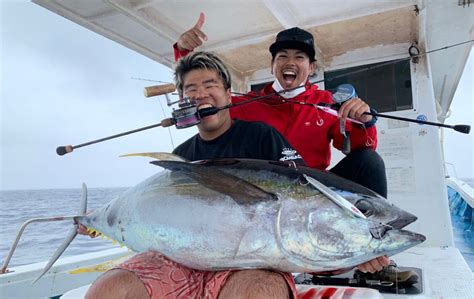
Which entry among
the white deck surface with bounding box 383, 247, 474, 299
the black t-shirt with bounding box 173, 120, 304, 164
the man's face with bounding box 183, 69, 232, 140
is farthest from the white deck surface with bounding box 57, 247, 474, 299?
the man's face with bounding box 183, 69, 232, 140

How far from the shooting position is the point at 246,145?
5.46ft

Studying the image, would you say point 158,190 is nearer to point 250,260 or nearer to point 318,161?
point 250,260

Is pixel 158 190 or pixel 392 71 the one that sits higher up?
pixel 392 71

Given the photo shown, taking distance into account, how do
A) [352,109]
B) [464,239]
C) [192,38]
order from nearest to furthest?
[352,109], [192,38], [464,239]

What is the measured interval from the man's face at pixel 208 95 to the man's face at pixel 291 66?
63cm

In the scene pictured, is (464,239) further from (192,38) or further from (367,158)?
(192,38)

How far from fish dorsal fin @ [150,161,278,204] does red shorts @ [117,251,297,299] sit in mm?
326

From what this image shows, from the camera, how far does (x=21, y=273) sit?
2488 millimetres

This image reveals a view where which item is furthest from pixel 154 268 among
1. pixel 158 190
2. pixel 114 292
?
pixel 158 190

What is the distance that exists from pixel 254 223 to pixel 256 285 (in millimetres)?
191

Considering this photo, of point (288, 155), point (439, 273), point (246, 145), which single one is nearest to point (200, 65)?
point (246, 145)

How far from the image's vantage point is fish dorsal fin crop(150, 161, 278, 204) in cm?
113

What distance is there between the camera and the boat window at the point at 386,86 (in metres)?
3.45

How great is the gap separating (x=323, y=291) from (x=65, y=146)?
4.35 ft
